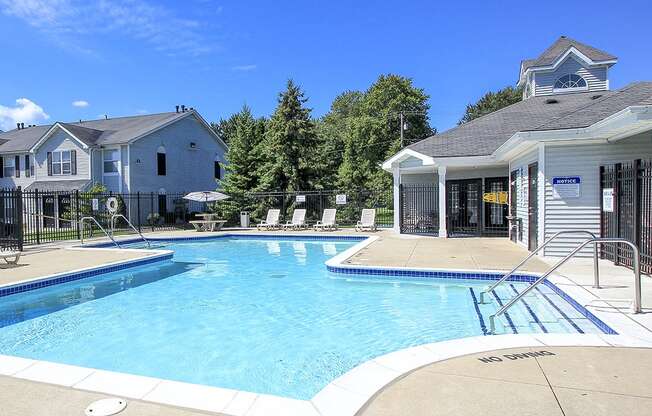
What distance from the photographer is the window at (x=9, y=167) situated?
26.8 meters

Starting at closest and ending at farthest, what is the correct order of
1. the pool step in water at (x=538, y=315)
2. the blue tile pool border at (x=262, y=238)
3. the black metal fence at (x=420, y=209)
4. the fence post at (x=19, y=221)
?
the pool step in water at (x=538, y=315), the fence post at (x=19, y=221), the blue tile pool border at (x=262, y=238), the black metal fence at (x=420, y=209)

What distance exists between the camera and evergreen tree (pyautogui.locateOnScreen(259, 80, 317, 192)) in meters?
23.0

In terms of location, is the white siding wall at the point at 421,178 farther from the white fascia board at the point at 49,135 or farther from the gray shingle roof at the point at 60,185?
the white fascia board at the point at 49,135

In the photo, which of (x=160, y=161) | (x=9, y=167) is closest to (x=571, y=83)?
(x=160, y=161)

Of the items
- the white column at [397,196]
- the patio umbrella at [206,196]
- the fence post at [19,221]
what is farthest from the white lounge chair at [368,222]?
the fence post at [19,221]

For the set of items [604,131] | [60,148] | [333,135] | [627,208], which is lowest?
[627,208]

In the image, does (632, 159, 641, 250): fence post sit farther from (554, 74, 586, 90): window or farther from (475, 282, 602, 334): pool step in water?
(554, 74, 586, 90): window

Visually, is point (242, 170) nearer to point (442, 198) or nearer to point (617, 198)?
point (442, 198)

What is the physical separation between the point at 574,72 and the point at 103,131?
25240 millimetres

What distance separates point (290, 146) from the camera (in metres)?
23.1

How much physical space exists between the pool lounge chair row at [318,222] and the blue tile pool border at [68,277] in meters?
9.29

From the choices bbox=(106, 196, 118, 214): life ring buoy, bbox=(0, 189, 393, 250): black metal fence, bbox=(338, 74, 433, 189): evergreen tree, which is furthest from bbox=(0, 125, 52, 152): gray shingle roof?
bbox=(338, 74, 433, 189): evergreen tree

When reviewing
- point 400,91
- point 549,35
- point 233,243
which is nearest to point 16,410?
point 233,243

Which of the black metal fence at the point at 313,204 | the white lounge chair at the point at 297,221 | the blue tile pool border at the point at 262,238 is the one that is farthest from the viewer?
the black metal fence at the point at 313,204
